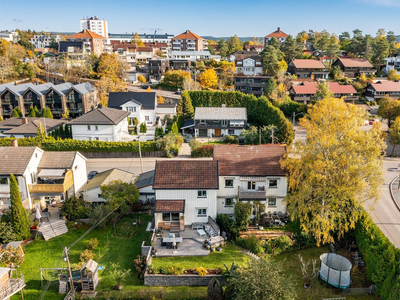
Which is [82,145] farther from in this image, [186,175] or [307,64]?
[307,64]

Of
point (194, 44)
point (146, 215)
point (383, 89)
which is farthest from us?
point (194, 44)

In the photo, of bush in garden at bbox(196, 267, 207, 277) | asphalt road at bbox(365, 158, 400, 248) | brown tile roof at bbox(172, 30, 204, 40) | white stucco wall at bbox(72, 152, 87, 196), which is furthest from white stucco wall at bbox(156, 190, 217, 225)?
brown tile roof at bbox(172, 30, 204, 40)

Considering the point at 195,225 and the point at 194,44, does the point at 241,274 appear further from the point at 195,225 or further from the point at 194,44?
the point at 194,44

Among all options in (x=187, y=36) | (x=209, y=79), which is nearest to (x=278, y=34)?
(x=187, y=36)

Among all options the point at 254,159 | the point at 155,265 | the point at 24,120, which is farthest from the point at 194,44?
the point at 155,265

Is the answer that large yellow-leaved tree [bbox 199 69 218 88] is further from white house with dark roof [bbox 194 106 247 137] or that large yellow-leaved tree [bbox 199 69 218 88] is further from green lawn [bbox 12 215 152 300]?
green lawn [bbox 12 215 152 300]
